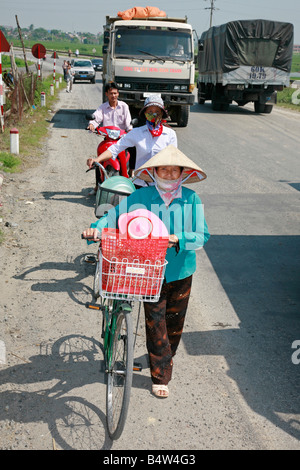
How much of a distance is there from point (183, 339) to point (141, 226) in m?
2.10

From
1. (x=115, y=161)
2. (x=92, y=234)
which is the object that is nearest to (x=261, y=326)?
(x=92, y=234)

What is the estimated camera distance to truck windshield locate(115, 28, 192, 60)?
50.1 ft

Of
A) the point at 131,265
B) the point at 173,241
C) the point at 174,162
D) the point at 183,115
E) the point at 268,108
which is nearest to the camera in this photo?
the point at 131,265

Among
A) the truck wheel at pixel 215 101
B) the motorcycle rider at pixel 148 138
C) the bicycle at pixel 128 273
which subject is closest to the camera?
the bicycle at pixel 128 273

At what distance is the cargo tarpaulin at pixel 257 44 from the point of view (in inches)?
860

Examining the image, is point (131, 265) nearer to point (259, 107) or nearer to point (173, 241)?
point (173, 241)

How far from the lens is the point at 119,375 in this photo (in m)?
3.60

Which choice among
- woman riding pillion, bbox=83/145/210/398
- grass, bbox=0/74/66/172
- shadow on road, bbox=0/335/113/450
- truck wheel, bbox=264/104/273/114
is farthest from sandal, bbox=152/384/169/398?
truck wheel, bbox=264/104/273/114

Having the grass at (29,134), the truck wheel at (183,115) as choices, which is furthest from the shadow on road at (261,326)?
the truck wheel at (183,115)

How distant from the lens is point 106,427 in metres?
3.66

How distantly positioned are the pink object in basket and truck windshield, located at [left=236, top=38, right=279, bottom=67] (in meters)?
20.6

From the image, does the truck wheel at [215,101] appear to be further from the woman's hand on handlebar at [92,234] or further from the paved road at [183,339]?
the woman's hand on handlebar at [92,234]

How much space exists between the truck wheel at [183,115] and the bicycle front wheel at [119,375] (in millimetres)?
14607

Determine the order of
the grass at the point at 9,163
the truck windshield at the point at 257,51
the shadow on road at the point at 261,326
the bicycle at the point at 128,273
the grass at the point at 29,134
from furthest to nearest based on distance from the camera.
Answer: the truck windshield at the point at 257,51
the grass at the point at 29,134
the grass at the point at 9,163
the shadow on road at the point at 261,326
the bicycle at the point at 128,273
